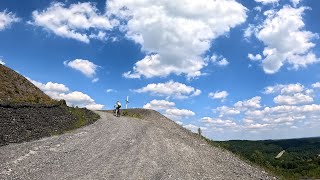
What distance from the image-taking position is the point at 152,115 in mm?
56219

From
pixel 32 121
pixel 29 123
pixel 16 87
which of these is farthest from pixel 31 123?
pixel 16 87

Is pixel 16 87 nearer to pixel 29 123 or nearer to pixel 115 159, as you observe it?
pixel 29 123

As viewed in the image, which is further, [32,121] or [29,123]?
[32,121]

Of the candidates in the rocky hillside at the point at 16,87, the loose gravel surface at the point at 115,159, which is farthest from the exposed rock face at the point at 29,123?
the rocky hillside at the point at 16,87

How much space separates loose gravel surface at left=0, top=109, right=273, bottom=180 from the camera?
64.4ft

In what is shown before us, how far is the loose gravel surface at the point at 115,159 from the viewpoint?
1964 cm

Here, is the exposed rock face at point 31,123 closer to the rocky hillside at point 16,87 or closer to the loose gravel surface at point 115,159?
the loose gravel surface at point 115,159

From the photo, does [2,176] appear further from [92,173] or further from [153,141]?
[153,141]

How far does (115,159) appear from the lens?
908 inches

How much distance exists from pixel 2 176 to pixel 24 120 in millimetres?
14879

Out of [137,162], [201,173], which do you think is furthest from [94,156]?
[201,173]

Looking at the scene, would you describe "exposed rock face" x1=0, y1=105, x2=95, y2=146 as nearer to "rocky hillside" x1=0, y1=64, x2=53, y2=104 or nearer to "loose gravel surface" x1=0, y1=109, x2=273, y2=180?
"loose gravel surface" x1=0, y1=109, x2=273, y2=180

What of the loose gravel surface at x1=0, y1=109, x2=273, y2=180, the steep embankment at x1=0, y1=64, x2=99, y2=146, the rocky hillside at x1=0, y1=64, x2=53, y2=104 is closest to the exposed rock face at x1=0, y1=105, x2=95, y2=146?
the steep embankment at x1=0, y1=64, x2=99, y2=146

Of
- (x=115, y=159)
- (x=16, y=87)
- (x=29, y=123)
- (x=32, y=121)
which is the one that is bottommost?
(x=115, y=159)
